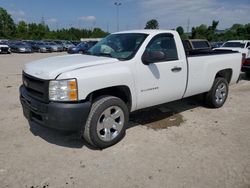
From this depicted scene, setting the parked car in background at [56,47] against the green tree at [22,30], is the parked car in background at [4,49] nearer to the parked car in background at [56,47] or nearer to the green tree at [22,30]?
the parked car in background at [56,47]

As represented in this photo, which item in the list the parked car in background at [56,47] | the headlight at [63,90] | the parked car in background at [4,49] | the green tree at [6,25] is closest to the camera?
the headlight at [63,90]

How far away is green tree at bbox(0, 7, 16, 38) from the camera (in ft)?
222

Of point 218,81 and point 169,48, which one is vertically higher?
point 169,48

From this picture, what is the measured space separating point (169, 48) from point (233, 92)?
4332 millimetres

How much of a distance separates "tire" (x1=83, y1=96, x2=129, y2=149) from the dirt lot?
0.54 ft

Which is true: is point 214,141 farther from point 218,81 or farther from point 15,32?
point 15,32

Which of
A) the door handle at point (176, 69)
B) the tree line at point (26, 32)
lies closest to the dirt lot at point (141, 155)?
the door handle at point (176, 69)

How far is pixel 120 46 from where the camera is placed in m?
4.50

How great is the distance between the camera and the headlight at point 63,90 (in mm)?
3307

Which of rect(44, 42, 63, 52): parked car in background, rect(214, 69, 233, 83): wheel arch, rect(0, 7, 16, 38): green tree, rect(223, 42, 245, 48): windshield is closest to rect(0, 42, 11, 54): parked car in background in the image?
rect(44, 42, 63, 52): parked car in background

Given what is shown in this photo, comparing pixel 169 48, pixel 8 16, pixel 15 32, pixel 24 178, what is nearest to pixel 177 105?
pixel 169 48

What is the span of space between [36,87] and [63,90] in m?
0.57

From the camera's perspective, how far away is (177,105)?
636 cm

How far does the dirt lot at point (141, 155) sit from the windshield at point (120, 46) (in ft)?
4.80
